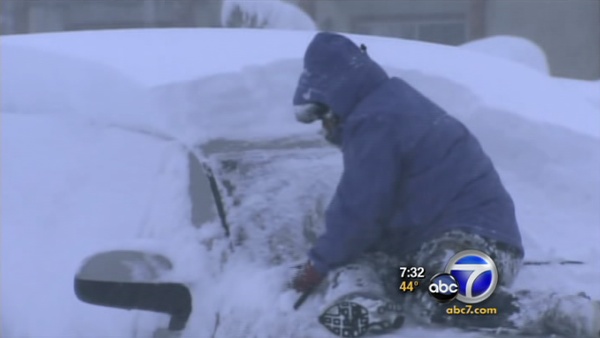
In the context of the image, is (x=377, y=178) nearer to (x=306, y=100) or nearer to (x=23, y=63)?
(x=306, y=100)

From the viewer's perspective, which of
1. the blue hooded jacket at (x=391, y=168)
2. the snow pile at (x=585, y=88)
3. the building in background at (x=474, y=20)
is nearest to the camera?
the blue hooded jacket at (x=391, y=168)

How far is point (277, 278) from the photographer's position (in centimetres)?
191

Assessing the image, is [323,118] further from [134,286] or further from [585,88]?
[585,88]

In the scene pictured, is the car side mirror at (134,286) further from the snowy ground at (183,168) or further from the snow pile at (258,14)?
the snow pile at (258,14)

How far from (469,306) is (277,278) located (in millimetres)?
464

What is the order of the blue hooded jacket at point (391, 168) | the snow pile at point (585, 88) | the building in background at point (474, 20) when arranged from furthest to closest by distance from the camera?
the snow pile at point (585, 88)
the building in background at point (474, 20)
the blue hooded jacket at point (391, 168)

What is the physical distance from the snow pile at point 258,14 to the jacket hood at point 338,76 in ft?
0.52

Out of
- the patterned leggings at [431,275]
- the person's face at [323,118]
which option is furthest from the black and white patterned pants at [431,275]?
the person's face at [323,118]

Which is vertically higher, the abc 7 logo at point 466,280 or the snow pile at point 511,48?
the snow pile at point 511,48

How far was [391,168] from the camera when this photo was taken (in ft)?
6.12

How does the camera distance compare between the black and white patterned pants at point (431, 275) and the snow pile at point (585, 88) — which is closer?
the black and white patterned pants at point (431, 275)

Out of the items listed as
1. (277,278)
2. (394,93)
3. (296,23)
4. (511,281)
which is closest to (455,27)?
(394,93)

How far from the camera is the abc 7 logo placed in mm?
1921

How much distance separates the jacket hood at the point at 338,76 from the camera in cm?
189
